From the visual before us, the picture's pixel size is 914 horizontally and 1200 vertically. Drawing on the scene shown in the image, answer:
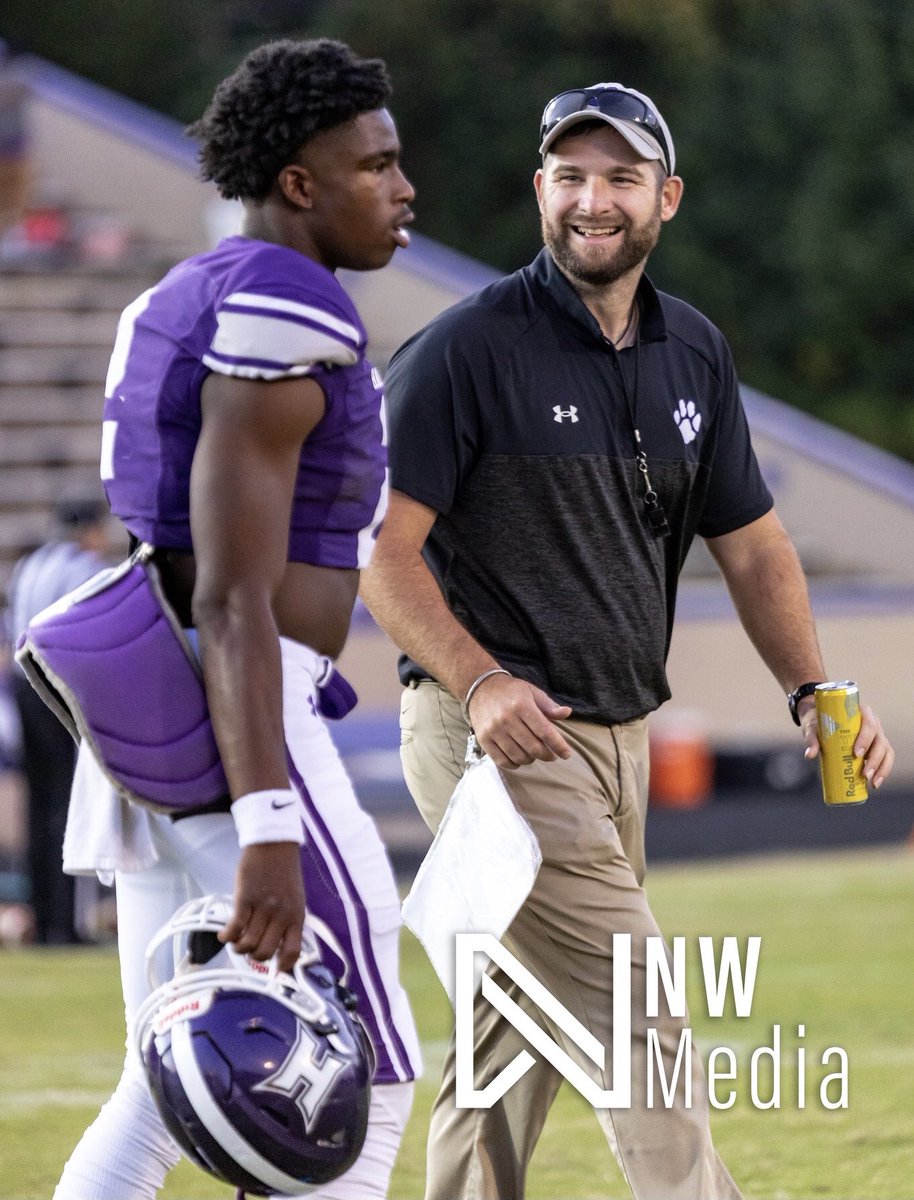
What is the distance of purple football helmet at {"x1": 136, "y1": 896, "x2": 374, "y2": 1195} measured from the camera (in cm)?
285

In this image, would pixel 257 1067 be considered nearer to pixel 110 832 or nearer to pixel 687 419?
pixel 110 832

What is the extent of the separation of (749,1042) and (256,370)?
4.29 metres

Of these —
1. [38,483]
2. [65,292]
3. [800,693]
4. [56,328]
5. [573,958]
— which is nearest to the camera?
[573,958]

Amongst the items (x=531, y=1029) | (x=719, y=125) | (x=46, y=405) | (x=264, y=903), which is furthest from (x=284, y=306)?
(x=719, y=125)

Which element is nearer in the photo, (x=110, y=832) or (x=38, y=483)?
(x=110, y=832)

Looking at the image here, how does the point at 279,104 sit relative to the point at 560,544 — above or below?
above

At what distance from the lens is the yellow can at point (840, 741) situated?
13.3 ft

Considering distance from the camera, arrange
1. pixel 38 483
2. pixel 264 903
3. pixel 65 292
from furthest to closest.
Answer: pixel 65 292, pixel 38 483, pixel 264 903

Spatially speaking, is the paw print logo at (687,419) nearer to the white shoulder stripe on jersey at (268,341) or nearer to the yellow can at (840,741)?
the yellow can at (840,741)

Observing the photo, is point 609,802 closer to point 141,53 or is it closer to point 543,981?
point 543,981

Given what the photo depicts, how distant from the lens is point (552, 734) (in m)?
3.66

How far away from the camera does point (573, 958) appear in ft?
12.7

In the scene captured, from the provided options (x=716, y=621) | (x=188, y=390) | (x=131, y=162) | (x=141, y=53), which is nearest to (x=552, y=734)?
(x=188, y=390)

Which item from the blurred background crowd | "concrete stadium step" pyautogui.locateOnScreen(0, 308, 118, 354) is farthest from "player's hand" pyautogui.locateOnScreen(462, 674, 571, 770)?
"concrete stadium step" pyautogui.locateOnScreen(0, 308, 118, 354)
